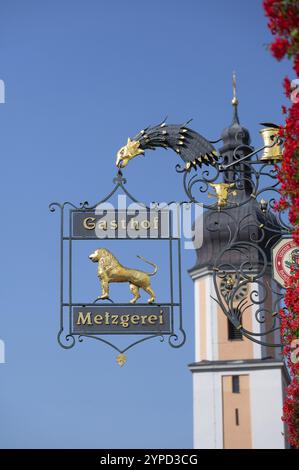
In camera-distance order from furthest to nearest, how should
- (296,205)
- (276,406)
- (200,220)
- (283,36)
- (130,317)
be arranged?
(276,406) < (200,220) < (130,317) < (296,205) < (283,36)

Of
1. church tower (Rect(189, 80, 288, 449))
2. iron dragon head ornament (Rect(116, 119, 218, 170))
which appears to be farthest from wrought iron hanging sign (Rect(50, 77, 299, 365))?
church tower (Rect(189, 80, 288, 449))

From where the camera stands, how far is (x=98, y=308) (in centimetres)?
1898

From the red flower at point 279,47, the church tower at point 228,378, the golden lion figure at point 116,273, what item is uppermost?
the church tower at point 228,378

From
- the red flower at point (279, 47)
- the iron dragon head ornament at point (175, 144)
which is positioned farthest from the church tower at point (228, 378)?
the red flower at point (279, 47)

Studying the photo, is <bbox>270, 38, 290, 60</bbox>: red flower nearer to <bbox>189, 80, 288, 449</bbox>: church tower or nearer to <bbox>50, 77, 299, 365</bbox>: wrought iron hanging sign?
<bbox>50, 77, 299, 365</bbox>: wrought iron hanging sign

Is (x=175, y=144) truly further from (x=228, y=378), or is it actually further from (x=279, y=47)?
(x=228, y=378)

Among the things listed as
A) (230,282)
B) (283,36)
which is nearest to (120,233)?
(230,282)

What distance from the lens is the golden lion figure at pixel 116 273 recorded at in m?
19.4

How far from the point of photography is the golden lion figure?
63.5ft

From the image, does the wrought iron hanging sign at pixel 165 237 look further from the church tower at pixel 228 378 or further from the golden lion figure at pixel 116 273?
the church tower at pixel 228 378

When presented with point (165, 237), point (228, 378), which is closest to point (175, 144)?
point (165, 237)

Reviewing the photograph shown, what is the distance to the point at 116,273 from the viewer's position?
19.5m
